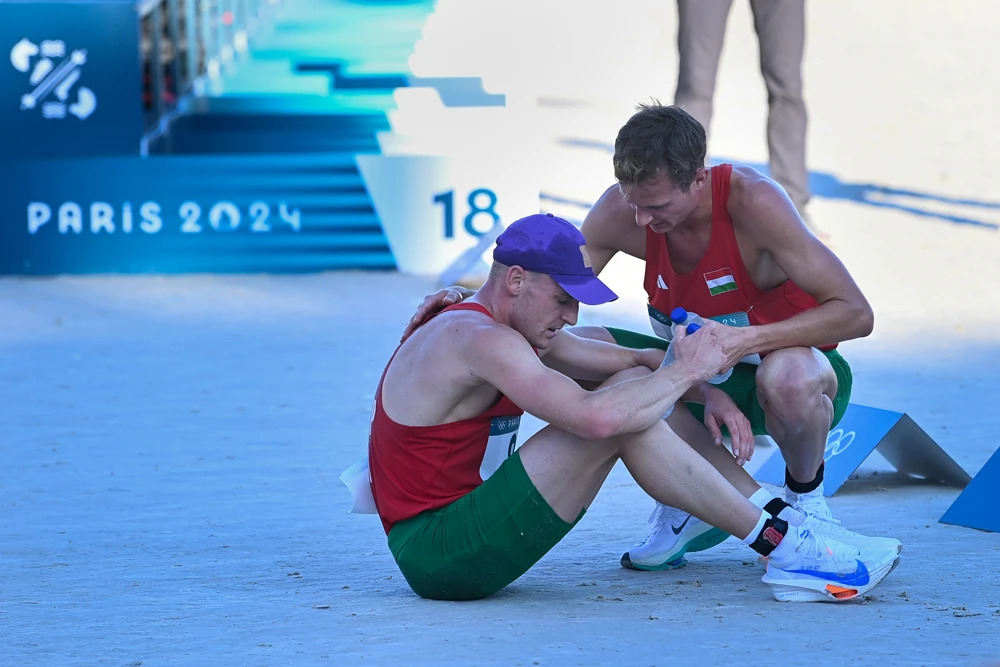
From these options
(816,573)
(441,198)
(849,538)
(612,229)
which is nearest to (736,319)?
(612,229)

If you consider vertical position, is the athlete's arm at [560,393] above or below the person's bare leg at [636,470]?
above

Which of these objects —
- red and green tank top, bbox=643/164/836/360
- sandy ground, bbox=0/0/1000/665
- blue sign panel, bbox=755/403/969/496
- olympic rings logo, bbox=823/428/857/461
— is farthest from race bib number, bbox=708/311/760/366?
olympic rings logo, bbox=823/428/857/461

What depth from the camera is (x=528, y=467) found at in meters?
3.29

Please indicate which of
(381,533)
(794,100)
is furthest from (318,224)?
(381,533)

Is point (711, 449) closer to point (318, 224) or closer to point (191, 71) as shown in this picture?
point (318, 224)

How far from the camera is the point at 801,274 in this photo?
3.69m

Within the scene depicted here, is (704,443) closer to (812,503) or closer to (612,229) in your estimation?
(812,503)

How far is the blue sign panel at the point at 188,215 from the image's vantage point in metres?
8.95

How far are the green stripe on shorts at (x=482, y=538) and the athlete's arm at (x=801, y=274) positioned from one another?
2.53 ft

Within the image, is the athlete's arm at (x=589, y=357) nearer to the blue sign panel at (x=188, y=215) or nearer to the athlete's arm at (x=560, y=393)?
the athlete's arm at (x=560, y=393)

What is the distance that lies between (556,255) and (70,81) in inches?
261

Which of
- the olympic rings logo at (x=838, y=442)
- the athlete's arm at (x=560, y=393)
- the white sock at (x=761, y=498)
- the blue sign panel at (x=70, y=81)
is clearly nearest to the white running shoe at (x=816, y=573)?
the white sock at (x=761, y=498)

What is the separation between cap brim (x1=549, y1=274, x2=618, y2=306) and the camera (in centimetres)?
326

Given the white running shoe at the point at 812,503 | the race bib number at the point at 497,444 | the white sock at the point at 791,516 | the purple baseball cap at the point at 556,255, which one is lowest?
the white running shoe at the point at 812,503
